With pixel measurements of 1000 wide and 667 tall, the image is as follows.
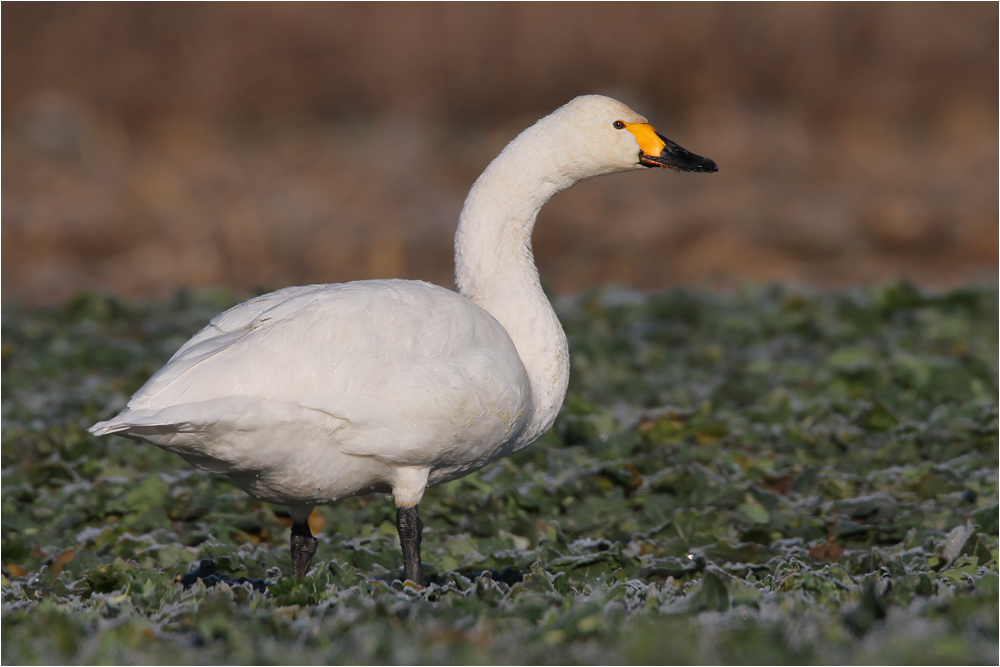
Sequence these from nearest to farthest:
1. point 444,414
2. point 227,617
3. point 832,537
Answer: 1. point 227,617
2. point 444,414
3. point 832,537

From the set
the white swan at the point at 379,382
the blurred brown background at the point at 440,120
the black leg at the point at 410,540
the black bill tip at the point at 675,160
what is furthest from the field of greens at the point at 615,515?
the blurred brown background at the point at 440,120

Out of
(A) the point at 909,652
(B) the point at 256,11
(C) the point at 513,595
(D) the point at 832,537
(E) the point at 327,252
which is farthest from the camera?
(B) the point at 256,11

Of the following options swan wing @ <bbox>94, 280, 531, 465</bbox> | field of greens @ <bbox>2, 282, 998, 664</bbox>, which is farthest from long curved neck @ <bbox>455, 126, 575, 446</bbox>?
field of greens @ <bbox>2, 282, 998, 664</bbox>

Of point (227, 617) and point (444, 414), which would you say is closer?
point (227, 617)

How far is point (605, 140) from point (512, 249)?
67 cm

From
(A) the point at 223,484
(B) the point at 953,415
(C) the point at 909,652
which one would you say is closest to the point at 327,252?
(A) the point at 223,484

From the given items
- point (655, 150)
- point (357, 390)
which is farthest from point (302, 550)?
point (655, 150)

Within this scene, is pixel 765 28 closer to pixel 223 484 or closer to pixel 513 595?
pixel 223 484

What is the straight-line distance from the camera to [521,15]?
17.1 metres

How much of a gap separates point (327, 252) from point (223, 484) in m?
7.31

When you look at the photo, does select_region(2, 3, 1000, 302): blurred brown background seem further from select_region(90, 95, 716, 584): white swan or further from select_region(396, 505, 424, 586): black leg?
select_region(396, 505, 424, 586): black leg

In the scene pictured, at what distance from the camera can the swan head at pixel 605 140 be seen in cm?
507

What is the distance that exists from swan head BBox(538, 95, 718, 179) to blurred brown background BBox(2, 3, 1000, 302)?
8.12m

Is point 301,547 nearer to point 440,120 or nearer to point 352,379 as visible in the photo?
point 352,379
